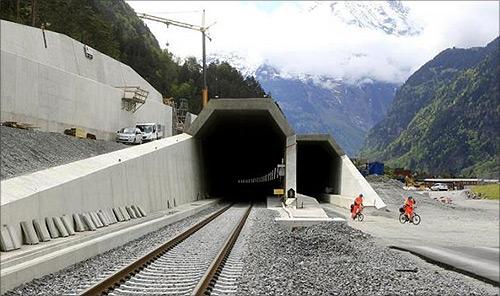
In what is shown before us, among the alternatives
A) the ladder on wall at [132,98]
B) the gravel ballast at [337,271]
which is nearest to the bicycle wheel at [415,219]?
the gravel ballast at [337,271]

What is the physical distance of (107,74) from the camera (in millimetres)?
56031

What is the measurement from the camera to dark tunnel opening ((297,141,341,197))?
5169 centimetres

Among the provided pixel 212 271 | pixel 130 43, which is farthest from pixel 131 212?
pixel 130 43

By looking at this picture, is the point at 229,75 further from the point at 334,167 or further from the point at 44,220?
the point at 44,220

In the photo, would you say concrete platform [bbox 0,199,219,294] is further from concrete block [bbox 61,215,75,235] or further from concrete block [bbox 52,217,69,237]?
concrete block [bbox 52,217,69,237]

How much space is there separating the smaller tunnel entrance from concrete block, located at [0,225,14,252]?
39.2 m

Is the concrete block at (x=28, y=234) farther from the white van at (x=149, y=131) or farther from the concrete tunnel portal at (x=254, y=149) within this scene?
the white van at (x=149, y=131)

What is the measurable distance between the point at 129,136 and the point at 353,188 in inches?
801

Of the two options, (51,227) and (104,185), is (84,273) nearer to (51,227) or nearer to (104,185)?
(51,227)

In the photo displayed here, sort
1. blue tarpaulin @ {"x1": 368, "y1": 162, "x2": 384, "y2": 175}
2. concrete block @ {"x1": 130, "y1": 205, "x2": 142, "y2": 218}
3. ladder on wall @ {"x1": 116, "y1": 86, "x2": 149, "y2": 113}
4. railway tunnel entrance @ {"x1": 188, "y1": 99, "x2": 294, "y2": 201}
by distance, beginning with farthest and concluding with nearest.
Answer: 1. blue tarpaulin @ {"x1": 368, "y1": 162, "x2": 384, "y2": 175}
2. ladder on wall @ {"x1": 116, "y1": 86, "x2": 149, "y2": 113}
3. railway tunnel entrance @ {"x1": 188, "y1": 99, "x2": 294, "y2": 201}
4. concrete block @ {"x1": 130, "y1": 205, "x2": 142, "y2": 218}

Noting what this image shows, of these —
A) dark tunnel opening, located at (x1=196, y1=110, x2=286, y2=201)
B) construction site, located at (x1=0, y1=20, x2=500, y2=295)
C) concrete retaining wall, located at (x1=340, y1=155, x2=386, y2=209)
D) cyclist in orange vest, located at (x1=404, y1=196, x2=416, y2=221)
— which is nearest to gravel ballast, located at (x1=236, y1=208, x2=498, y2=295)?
construction site, located at (x1=0, y1=20, x2=500, y2=295)

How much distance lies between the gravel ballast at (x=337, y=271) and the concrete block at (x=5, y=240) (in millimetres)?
4856

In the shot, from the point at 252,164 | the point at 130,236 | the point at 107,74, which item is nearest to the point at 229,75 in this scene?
the point at 252,164

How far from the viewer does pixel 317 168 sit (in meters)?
65.1
